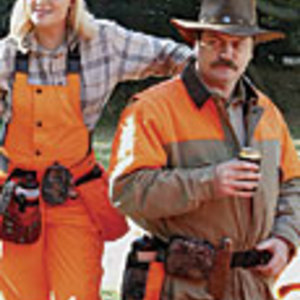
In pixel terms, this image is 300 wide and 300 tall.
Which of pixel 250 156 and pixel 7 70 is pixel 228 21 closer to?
pixel 250 156

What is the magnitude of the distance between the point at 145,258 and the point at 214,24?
998 mm

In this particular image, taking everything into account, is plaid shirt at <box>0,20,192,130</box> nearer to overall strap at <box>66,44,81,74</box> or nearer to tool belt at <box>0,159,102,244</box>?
overall strap at <box>66,44,81,74</box>

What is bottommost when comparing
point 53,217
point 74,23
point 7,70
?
point 53,217

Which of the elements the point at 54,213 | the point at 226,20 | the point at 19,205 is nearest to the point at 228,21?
the point at 226,20

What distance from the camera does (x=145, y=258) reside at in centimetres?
347

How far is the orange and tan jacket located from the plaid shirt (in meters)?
0.95

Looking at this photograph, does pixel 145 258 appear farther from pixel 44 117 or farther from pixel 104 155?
pixel 104 155

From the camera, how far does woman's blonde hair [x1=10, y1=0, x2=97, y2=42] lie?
14.3 ft

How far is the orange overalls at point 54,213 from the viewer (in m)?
4.32

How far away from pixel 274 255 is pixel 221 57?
0.84m

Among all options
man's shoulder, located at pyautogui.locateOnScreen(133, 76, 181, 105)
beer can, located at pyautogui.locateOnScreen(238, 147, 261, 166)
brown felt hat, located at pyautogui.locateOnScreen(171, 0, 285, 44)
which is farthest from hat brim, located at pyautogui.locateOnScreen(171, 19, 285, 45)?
beer can, located at pyautogui.locateOnScreen(238, 147, 261, 166)

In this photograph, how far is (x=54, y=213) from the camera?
4.43 m

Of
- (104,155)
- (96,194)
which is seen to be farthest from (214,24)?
(104,155)

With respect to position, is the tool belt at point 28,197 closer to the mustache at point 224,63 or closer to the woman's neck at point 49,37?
the woman's neck at point 49,37
